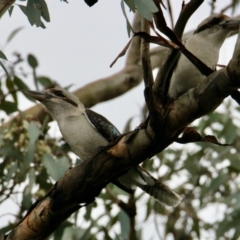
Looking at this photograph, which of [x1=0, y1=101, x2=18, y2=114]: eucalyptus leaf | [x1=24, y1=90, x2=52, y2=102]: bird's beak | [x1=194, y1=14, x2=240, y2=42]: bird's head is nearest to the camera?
[x1=194, y1=14, x2=240, y2=42]: bird's head

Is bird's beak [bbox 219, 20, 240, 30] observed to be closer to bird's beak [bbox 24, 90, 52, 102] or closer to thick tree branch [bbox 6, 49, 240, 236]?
thick tree branch [bbox 6, 49, 240, 236]

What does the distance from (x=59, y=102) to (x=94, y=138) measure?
424 millimetres

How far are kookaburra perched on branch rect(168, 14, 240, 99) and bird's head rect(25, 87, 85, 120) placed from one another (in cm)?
84

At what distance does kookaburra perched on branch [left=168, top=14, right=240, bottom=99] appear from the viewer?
10.4 feet

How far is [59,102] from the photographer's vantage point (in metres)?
4.18

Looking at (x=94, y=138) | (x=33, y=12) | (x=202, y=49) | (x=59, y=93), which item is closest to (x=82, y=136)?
(x=94, y=138)

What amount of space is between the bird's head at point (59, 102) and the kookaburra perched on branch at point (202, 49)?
0.84 meters

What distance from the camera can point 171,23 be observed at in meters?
2.73

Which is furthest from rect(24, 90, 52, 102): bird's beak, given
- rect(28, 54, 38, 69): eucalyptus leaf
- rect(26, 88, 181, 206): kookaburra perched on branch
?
rect(28, 54, 38, 69): eucalyptus leaf

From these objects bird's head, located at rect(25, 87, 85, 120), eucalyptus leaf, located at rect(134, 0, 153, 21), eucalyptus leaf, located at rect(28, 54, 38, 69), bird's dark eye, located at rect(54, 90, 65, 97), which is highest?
eucalyptus leaf, located at rect(28, 54, 38, 69)

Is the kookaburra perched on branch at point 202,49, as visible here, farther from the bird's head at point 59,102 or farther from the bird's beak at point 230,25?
the bird's head at point 59,102

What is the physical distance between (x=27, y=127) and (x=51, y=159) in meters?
0.32

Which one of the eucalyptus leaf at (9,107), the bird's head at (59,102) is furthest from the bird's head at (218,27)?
the eucalyptus leaf at (9,107)

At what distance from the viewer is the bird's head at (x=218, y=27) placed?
3.49m
